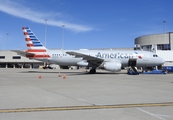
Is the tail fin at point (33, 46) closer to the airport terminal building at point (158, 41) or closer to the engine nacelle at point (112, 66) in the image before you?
the engine nacelle at point (112, 66)

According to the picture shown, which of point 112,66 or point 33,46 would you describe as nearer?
point 112,66

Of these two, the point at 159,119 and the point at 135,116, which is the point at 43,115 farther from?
the point at 159,119

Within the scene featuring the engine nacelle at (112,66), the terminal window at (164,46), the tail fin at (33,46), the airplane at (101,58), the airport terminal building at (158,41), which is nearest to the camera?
the engine nacelle at (112,66)

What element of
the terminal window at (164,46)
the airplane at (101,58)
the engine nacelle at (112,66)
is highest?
the terminal window at (164,46)

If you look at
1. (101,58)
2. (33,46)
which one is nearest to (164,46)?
(101,58)

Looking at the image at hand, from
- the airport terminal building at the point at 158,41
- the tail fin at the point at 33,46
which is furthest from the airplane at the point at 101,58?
the airport terminal building at the point at 158,41

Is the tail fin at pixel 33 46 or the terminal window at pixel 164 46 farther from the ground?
the terminal window at pixel 164 46

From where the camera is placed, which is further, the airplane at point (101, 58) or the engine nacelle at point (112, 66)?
the airplane at point (101, 58)

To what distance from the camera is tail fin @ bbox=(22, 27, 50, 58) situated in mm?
34569

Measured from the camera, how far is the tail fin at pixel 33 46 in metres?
34.6

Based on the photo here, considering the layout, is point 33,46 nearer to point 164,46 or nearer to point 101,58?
point 101,58

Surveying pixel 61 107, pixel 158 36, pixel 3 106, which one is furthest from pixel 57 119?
pixel 158 36

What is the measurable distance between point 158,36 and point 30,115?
226 ft

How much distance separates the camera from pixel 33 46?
35625 millimetres
